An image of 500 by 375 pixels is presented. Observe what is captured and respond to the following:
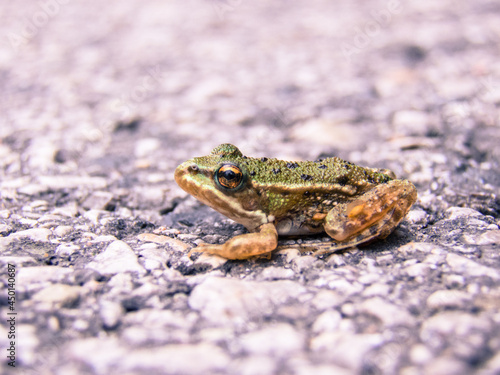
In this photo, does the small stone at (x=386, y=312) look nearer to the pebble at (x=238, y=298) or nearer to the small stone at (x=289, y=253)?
the pebble at (x=238, y=298)

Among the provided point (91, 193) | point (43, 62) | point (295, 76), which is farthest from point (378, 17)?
point (91, 193)

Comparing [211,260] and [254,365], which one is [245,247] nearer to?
[211,260]

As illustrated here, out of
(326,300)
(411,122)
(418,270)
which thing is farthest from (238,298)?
(411,122)

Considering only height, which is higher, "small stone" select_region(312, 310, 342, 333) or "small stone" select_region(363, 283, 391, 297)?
"small stone" select_region(363, 283, 391, 297)

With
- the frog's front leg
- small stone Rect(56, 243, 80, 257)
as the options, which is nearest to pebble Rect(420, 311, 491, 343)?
the frog's front leg

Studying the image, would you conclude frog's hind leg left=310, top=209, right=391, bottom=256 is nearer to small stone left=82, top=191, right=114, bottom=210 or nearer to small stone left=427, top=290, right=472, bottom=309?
small stone left=427, top=290, right=472, bottom=309

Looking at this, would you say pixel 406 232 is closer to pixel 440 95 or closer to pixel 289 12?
pixel 440 95

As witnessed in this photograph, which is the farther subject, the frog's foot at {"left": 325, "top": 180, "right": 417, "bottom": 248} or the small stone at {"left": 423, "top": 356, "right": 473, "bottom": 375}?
the frog's foot at {"left": 325, "top": 180, "right": 417, "bottom": 248}
